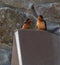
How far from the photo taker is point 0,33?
3107mm

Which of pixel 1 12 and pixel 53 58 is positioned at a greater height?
pixel 1 12

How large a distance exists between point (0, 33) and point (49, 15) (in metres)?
0.77

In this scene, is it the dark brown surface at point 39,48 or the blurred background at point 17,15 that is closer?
the dark brown surface at point 39,48

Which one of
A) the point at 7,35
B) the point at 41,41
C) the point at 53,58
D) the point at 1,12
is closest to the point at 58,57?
the point at 53,58

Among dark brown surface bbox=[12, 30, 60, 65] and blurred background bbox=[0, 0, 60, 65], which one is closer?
dark brown surface bbox=[12, 30, 60, 65]

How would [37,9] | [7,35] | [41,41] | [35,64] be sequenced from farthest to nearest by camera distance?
1. [37,9]
2. [7,35]
3. [41,41]
4. [35,64]

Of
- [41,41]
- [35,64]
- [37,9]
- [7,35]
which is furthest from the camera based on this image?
[37,9]

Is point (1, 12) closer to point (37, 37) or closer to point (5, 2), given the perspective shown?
point (5, 2)

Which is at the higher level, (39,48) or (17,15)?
(17,15)

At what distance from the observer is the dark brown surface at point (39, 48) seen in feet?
5.04

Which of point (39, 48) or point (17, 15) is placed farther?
point (17, 15)

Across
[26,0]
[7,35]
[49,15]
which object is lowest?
[7,35]

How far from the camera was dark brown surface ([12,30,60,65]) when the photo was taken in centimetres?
154

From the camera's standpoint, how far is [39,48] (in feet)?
5.23
